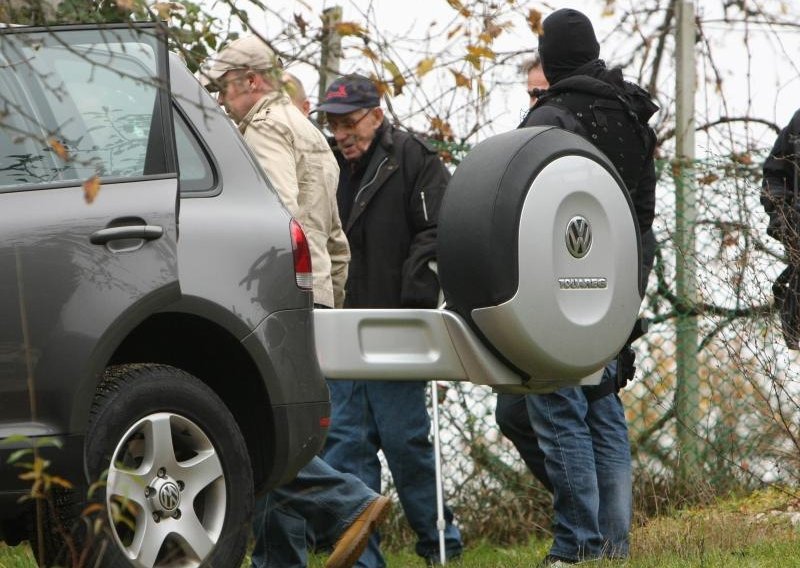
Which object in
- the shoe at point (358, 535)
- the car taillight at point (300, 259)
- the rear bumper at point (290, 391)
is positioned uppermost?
the car taillight at point (300, 259)

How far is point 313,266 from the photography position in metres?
5.32

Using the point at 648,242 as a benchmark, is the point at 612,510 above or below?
below

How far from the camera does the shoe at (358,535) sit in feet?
15.4

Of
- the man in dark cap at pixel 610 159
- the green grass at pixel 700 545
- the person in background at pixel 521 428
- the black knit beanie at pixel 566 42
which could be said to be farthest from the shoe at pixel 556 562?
the black knit beanie at pixel 566 42

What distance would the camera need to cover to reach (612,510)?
5344 millimetres

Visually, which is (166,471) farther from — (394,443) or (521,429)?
(394,443)

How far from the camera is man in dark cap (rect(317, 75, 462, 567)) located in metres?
5.97

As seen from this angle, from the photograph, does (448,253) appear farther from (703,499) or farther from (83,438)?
(703,499)

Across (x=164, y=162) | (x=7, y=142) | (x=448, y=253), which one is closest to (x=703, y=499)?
(x=448, y=253)

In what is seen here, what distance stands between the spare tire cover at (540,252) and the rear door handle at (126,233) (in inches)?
34.2

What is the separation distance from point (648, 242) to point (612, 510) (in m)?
0.99

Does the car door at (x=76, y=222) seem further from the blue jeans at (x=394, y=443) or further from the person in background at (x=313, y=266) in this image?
the blue jeans at (x=394, y=443)

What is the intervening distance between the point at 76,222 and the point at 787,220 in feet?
9.99

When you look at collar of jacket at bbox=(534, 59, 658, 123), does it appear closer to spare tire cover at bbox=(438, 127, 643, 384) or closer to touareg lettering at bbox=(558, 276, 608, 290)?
spare tire cover at bbox=(438, 127, 643, 384)
